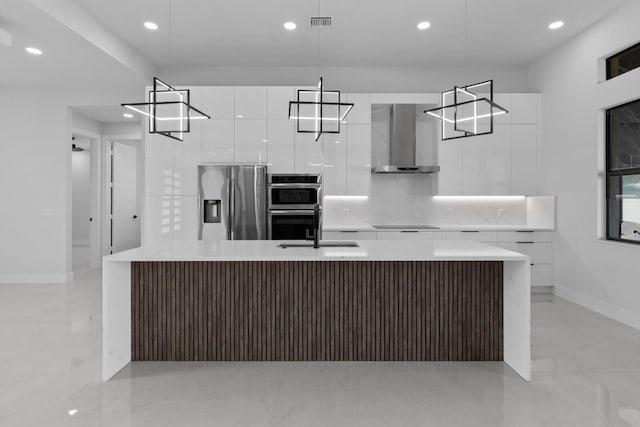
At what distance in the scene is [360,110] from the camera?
223 inches

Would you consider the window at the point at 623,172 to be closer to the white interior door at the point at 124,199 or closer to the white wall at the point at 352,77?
the white wall at the point at 352,77

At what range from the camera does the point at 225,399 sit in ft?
8.24

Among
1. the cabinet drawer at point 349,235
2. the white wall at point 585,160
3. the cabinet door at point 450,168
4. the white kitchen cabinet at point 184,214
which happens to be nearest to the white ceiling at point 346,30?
the white wall at point 585,160

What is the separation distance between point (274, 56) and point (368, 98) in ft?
4.71

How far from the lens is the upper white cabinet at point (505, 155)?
570cm

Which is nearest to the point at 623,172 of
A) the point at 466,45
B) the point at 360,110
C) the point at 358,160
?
the point at 466,45

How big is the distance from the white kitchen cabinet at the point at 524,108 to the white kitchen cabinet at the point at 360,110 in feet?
6.64

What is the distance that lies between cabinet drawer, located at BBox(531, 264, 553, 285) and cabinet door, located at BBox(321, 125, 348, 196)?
2794 millimetres

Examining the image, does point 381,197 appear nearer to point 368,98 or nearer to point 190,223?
point 368,98

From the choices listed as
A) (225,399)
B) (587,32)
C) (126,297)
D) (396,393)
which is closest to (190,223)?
(126,297)

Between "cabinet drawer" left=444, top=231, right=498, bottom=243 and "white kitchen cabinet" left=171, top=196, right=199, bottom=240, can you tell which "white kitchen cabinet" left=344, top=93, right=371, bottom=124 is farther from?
"white kitchen cabinet" left=171, top=196, right=199, bottom=240

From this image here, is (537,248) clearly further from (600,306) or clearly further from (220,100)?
(220,100)

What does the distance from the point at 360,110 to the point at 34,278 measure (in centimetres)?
556

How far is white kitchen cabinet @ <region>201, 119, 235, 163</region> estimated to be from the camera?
18.1 feet
